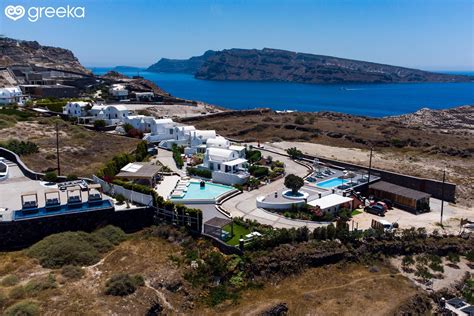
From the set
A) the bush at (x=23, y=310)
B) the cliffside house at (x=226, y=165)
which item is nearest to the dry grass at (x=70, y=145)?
the cliffside house at (x=226, y=165)

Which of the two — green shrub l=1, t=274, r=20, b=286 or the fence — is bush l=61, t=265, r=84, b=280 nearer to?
green shrub l=1, t=274, r=20, b=286

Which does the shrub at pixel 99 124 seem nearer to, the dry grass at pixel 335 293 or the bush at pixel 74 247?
the bush at pixel 74 247

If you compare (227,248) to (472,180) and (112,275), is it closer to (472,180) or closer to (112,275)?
(112,275)

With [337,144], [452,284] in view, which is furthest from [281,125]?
[452,284]

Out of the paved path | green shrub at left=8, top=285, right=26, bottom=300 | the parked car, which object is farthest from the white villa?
green shrub at left=8, top=285, right=26, bottom=300

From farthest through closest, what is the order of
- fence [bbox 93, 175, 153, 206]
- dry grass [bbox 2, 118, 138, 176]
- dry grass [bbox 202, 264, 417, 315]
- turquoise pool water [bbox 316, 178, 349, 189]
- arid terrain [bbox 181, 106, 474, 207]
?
arid terrain [bbox 181, 106, 474, 207] → dry grass [bbox 2, 118, 138, 176] → turquoise pool water [bbox 316, 178, 349, 189] → fence [bbox 93, 175, 153, 206] → dry grass [bbox 202, 264, 417, 315]

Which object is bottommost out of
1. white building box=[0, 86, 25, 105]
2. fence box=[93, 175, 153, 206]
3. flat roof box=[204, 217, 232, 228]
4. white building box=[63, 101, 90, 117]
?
flat roof box=[204, 217, 232, 228]
